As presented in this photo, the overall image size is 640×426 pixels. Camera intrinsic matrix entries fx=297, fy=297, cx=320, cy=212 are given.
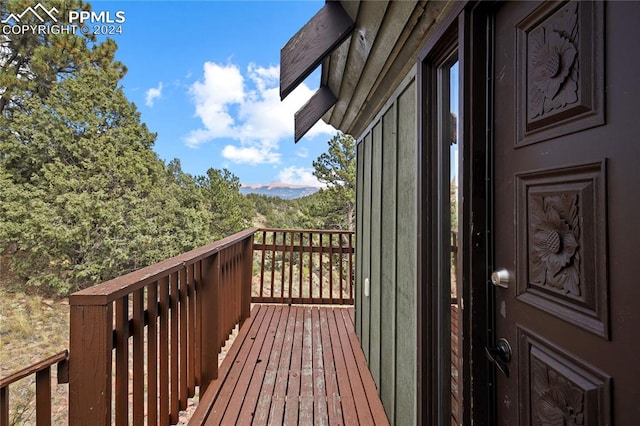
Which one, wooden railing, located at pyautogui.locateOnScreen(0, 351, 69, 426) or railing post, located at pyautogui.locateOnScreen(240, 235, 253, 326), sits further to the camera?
railing post, located at pyautogui.locateOnScreen(240, 235, 253, 326)

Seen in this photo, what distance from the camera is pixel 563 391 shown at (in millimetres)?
670

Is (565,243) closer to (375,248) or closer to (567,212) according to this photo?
(567,212)

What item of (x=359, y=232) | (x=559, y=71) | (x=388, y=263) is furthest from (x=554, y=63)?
(x=359, y=232)

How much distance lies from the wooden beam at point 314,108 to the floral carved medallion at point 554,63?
2.15 meters

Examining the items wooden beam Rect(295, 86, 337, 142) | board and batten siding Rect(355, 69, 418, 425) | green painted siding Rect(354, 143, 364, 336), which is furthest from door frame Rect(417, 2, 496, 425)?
green painted siding Rect(354, 143, 364, 336)

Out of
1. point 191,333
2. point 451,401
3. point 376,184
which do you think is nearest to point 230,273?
point 191,333

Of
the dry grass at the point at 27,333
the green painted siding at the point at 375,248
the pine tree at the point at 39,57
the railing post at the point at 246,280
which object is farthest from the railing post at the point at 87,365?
the pine tree at the point at 39,57

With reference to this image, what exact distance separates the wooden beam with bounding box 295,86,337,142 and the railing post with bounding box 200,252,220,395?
1.48 metres

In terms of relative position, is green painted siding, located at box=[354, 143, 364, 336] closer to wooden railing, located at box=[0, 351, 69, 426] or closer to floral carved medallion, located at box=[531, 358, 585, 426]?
floral carved medallion, located at box=[531, 358, 585, 426]

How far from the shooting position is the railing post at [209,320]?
6.56ft

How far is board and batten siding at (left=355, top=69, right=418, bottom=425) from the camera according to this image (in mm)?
1475

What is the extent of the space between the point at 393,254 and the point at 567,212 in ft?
3.86

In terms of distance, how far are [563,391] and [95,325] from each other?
1.30m

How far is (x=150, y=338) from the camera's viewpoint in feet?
4.40
